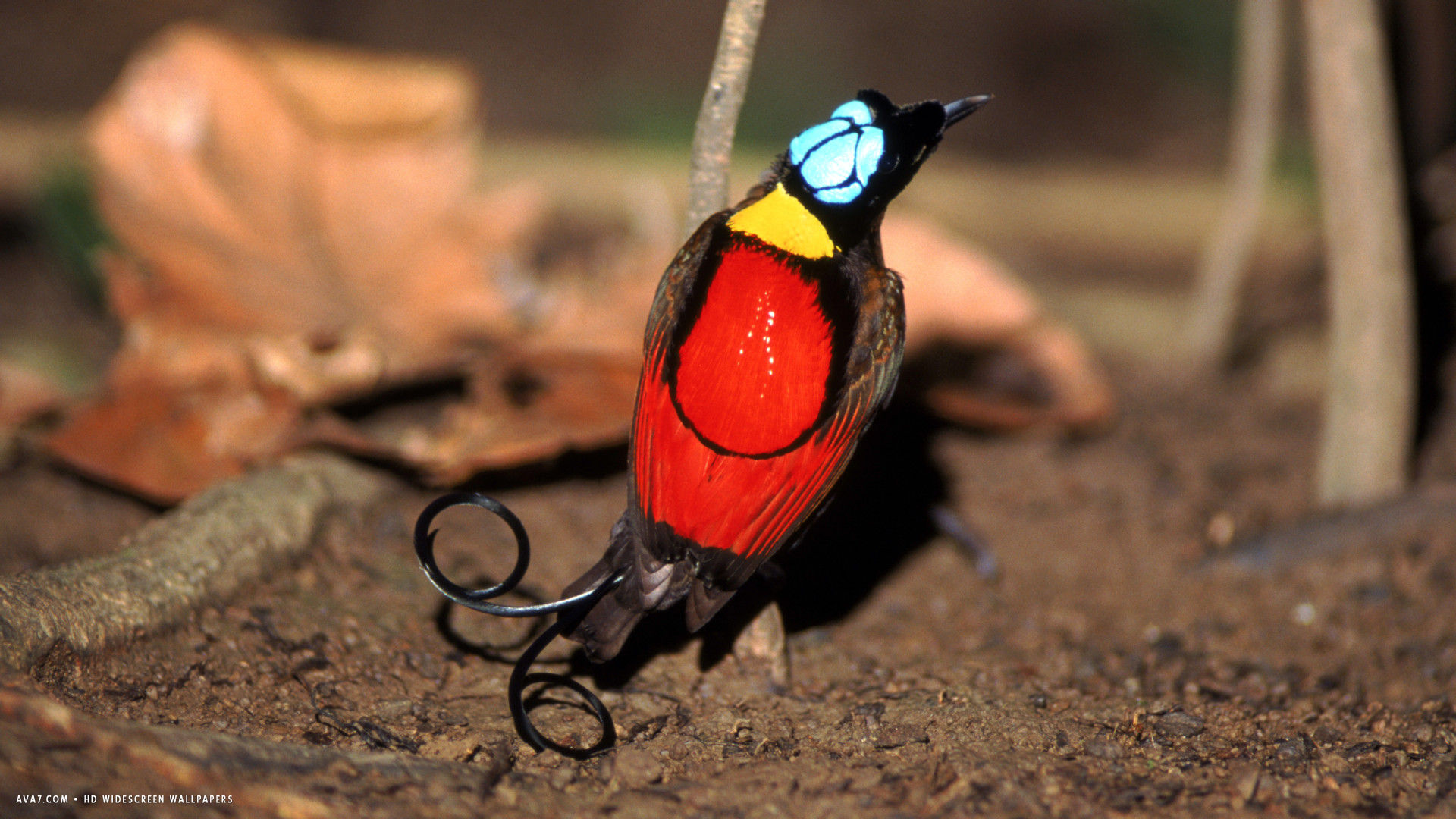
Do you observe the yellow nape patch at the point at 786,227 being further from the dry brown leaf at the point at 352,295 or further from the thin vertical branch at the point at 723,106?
the dry brown leaf at the point at 352,295

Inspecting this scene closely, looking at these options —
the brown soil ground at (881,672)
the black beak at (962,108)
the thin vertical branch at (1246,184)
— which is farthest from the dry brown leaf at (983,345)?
the black beak at (962,108)

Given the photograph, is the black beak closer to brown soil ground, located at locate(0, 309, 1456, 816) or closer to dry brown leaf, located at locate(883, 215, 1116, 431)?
brown soil ground, located at locate(0, 309, 1456, 816)

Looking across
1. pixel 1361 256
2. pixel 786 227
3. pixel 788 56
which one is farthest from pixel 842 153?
pixel 788 56

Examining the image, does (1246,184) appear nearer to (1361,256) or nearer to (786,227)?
(1361,256)

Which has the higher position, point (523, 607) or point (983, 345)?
point (523, 607)

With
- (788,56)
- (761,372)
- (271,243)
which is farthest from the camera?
(788,56)

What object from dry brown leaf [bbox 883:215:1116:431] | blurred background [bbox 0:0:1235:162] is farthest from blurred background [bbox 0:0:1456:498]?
dry brown leaf [bbox 883:215:1116:431]
